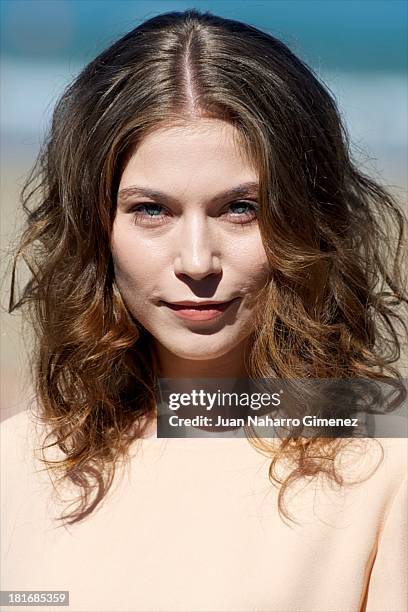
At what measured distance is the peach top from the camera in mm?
1232

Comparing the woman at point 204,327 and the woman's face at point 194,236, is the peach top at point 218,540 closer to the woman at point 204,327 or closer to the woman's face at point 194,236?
the woman at point 204,327

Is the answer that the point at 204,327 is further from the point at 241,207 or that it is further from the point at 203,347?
the point at 241,207

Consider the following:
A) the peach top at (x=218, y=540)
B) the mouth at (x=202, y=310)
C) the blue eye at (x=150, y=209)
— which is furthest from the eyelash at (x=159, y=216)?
the peach top at (x=218, y=540)

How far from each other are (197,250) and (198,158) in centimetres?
12

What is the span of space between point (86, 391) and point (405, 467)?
51 cm

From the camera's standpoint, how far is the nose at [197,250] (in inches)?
49.8

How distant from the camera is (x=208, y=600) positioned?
4.09ft

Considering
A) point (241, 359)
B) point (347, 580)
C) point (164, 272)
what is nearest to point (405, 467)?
point (347, 580)

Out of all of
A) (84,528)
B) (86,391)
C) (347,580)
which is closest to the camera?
(347,580)

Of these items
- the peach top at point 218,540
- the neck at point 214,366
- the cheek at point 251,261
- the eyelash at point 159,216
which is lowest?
the peach top at point 218,540

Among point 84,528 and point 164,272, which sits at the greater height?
point 164,272

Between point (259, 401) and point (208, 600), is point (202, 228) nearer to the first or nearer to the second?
point (259, 401)

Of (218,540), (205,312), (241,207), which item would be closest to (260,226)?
(241,207)

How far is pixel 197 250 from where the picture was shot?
4.15ft
